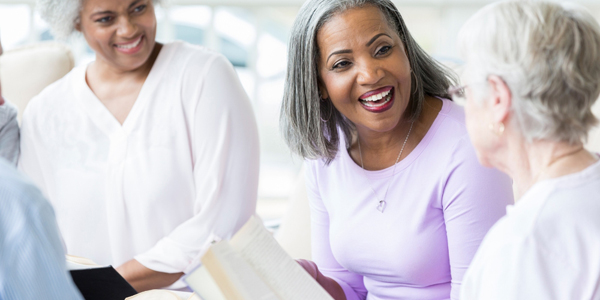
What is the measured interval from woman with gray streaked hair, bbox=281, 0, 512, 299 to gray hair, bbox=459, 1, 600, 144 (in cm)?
43

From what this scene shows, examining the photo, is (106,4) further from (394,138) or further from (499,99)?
(499,99)

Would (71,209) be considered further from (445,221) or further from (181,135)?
(445,221)

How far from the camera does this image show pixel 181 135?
1.82m

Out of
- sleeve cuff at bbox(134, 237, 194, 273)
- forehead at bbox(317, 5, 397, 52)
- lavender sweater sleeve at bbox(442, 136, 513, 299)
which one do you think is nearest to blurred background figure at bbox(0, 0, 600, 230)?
sleeve cuff at bbox(134, 237, 194, 273)

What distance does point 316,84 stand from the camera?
1.53 metres

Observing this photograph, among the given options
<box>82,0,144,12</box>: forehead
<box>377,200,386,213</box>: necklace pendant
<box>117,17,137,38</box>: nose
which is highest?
<box>82,0,144,12</box>: forehead

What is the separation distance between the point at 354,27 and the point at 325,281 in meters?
0.65

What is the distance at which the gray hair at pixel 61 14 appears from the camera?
6.03 ft

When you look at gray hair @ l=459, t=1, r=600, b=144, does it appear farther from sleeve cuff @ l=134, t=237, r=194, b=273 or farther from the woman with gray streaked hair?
sleeve cuff @ l=134, t=237, r=194, b=273

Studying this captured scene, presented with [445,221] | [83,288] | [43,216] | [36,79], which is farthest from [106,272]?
[36,79]

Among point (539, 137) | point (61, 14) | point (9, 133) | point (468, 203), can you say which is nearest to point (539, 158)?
point (539, 137)

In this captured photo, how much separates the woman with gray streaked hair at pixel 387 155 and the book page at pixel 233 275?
1.27 ft

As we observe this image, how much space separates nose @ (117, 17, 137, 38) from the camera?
1.82 meters

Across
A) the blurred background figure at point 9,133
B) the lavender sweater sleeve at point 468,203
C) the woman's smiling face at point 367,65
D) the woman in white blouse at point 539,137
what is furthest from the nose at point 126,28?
the woman in white blouse at point 539,137
